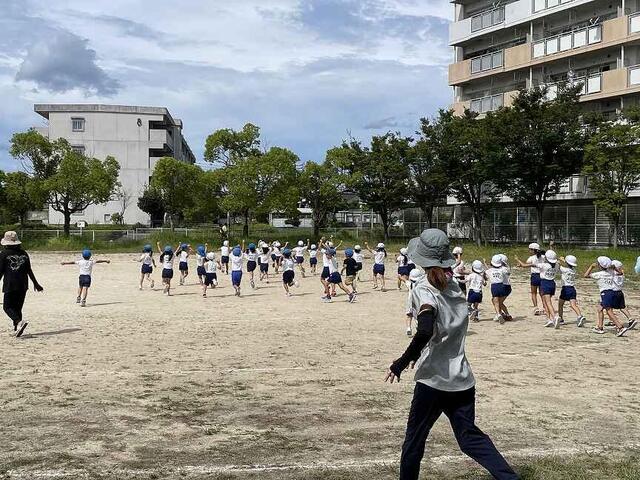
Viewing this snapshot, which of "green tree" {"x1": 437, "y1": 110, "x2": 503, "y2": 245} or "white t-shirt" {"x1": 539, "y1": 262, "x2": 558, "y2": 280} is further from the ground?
"green tree" {"x1": 437, "y1": 110, "x2": 503, "y2": 245}

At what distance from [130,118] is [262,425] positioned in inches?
2152

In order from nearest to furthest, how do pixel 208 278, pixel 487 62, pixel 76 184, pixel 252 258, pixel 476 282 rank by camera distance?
pixel 476 282
pixel 208 278
pixel 252 258
pixel 487 62
pixel 76 184

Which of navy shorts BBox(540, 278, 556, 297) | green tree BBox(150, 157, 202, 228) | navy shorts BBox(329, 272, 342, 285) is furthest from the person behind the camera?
green tree BBox(150, 157, 202, 228)

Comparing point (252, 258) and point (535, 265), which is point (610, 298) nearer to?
point (535, 265)

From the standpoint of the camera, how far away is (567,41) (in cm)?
3303

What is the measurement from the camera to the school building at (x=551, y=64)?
101ft

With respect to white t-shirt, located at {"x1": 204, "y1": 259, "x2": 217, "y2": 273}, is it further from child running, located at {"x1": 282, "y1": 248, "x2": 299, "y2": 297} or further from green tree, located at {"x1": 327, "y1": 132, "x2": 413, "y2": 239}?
green tree, located at {"x1": 327, "y1": 132, "x2": 413, "y2": 239}

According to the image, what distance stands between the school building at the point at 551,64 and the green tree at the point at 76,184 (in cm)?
2166

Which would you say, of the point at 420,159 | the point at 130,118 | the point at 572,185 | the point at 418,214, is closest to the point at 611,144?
the point at 572,185

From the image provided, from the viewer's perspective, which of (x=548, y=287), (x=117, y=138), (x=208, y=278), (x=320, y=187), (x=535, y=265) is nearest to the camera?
(x=548, y=287)

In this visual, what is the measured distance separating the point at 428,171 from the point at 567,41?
10101mm

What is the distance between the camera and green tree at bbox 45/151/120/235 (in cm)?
3803

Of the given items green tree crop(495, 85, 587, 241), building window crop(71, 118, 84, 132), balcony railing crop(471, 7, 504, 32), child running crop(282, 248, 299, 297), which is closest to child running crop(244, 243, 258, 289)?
child running crop(282, 248, 299, 297)

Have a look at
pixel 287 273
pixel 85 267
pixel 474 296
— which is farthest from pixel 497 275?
pixel 85 267
